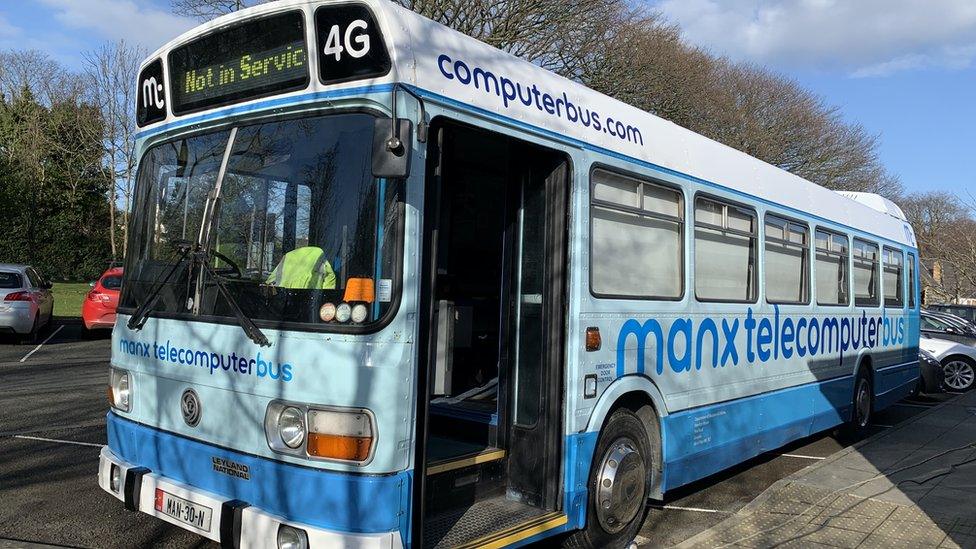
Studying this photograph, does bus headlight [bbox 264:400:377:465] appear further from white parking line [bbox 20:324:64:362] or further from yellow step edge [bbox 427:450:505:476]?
white parking line [bbox 20:324:64:362]

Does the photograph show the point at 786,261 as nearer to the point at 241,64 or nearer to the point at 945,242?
the point at 241,64

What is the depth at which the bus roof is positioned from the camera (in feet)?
12.8

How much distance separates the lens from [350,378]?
12.0ft

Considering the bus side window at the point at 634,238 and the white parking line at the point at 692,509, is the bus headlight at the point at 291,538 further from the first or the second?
the white parking line at the point at 692,509

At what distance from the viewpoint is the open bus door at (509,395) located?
4.07 meters

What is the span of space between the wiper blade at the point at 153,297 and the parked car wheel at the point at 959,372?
16034 millimetres

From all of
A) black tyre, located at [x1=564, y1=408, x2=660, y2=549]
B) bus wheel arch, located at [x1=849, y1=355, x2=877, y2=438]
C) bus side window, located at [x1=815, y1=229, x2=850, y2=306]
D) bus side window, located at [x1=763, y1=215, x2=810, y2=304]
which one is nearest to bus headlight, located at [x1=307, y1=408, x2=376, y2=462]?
black tyre, located at [x1=564, y1=408, x2=660, y2=549]

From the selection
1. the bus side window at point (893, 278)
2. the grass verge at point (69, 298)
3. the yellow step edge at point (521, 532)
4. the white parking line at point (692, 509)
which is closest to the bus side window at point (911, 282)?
the bus side window at point (893, 278)

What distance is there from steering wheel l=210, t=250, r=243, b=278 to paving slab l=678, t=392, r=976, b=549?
3301 millimetres

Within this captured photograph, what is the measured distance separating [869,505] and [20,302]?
1584cm

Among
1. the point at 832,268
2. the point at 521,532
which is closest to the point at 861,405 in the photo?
the point at 832,268

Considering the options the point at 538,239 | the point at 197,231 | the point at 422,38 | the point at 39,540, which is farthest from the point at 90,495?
the point at 422,38

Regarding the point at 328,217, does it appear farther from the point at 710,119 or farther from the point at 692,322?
the point at 710,119

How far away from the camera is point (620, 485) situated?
17.3 feet
